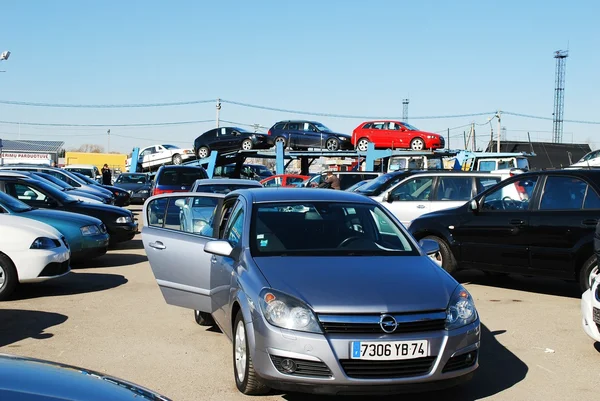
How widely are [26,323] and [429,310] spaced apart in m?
4.89

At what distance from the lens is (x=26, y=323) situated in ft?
26.4

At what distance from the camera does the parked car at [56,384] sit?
2668 millimetres

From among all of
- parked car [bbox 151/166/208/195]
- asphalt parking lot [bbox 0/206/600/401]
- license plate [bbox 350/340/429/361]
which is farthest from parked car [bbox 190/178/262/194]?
license plate [bbox 350/340/429/361]

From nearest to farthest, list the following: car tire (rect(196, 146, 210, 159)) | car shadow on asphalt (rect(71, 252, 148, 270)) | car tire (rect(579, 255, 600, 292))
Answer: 1. car tire (rect(579, 255, 600, 292))
2. car shadow on asphalt (rect(71, 252, 148, 270))
3. car tire (rect(196, 146, 210, 159))

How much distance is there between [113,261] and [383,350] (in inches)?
377

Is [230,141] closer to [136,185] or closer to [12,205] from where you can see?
[136,185]

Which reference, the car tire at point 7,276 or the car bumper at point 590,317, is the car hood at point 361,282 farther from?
the car tire at point 7,276

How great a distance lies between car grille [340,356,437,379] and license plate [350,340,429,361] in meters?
0.04

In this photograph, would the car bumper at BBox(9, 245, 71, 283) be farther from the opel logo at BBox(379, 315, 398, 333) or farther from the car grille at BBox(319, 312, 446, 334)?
the opel logo at BBox(379, 315, 398, 333)

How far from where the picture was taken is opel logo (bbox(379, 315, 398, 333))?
4895 mm

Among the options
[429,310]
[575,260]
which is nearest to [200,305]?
[429,310]

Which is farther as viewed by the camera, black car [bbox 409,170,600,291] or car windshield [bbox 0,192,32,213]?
car windshield [bbox 0,192,32,213]

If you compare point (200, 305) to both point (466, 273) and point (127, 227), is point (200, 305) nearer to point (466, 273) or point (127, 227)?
point (466, 273)

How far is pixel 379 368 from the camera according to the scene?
488cm
